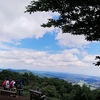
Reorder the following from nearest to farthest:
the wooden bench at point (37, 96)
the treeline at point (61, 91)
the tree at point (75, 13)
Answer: the tree at point (75, 13) → the wooden bench at point (37, 96) → the treeline at point (61, 91)

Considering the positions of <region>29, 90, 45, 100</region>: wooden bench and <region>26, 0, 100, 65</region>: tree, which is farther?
<region>29, 90, 45, 100</region>: wooden bench

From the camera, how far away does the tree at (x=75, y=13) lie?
8258 mm

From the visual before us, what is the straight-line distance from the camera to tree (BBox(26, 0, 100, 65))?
325 inches

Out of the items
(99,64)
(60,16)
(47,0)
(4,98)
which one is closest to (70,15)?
(60,16)

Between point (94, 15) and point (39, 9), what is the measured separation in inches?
86.9

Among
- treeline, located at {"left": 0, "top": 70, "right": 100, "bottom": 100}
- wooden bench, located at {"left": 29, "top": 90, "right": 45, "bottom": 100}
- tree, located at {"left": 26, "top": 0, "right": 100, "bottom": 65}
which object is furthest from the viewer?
treeline, located at {"left": 0, "top": 70, "right": 100, "bottom": 100}

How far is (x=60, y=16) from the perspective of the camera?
8.92m

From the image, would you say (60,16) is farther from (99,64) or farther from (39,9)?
(99,64)

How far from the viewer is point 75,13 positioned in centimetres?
862

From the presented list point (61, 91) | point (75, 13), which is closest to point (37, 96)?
point (75, 13)

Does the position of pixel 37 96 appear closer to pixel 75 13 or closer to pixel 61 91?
pixel 75 13

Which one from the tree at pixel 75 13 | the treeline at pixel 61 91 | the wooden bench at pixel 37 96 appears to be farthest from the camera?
the treeline at pixel 61 91

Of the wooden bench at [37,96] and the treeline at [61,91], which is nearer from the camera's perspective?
the wooden bench at [37,96]

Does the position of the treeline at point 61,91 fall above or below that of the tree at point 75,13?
below
